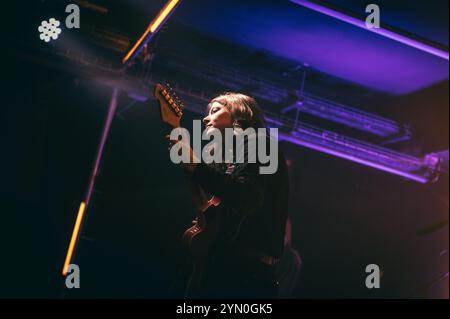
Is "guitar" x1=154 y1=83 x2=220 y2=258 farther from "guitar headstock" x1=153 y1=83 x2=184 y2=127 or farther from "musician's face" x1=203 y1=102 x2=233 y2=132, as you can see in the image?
"musician's face" x1=203 y1=102 x2=233 y2=132

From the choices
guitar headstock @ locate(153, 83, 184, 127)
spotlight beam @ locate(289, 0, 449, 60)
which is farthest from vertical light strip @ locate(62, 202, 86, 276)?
guitar headstock @ locate(153, 83, 184, 127)

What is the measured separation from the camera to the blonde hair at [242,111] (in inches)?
99.4

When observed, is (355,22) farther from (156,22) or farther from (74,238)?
(74,238)

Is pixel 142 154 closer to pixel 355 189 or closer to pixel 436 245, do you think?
pixel 355 189

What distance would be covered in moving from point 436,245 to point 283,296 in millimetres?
3247

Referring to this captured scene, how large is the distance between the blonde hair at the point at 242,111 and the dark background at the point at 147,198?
336 cm

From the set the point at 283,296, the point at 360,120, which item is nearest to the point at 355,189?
the point at 360,120

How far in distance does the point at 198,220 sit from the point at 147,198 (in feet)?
13.5

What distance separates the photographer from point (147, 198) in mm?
6418

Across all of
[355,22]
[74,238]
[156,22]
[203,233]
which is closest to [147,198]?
[74,238]

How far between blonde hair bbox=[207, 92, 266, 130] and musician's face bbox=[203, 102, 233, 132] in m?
0.02

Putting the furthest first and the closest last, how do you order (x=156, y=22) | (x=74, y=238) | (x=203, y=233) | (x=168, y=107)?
(x=74, y=238) < (x=156, y=22) < (x=168, y=107) < (x=203, y=233)

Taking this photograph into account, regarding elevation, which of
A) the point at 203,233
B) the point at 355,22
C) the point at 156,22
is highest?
the point at 355,22

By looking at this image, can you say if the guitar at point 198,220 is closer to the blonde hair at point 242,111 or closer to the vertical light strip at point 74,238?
the blonde hair at point 242,111
